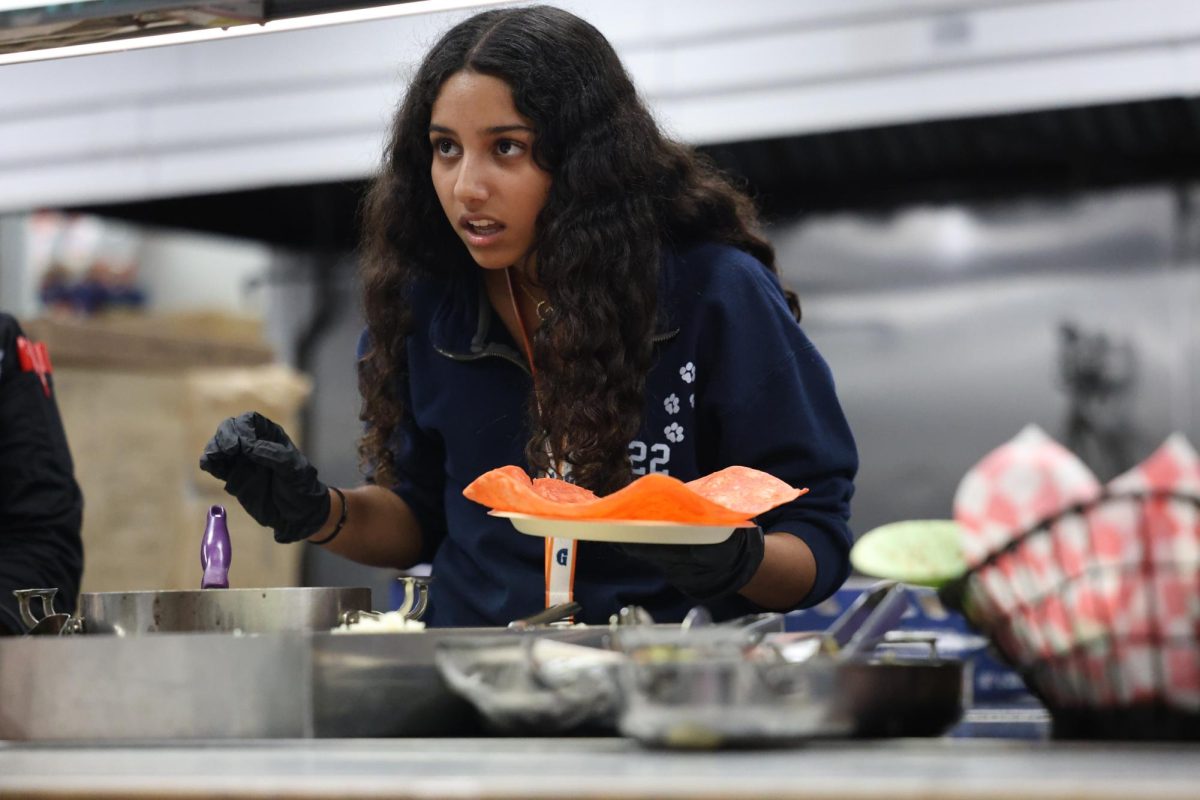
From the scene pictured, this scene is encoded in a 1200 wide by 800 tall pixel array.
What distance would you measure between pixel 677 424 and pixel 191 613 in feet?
1.99

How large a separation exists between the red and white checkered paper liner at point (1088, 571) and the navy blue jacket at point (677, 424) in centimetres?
64

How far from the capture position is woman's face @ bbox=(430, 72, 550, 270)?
5.19 feet

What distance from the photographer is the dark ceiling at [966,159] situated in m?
4.32

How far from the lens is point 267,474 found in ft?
4.99

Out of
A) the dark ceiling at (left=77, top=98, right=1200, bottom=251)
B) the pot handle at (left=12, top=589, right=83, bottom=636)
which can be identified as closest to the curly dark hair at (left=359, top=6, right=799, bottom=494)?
the pot handle at (left=12, top=589, right=83, bottom=636)

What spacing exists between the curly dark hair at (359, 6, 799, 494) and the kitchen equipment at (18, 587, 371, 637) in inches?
16.1

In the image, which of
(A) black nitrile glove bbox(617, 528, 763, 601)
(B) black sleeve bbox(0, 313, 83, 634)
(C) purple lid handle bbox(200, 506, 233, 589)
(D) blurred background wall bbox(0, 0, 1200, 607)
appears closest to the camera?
(A) black nitrile glove bbox(617, 528, 763, 601)

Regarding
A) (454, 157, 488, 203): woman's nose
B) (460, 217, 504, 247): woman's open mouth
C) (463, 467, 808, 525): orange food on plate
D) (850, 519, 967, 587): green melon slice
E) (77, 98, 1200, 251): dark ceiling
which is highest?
(77, 98, 1200, 251): dark ceiling

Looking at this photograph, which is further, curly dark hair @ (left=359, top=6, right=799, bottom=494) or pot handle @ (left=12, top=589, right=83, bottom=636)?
curly dark hair @ (left=359, top=6, right=799, bottom=494)

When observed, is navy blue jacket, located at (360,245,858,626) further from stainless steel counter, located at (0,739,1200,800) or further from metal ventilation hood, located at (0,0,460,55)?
stainless steel counter, located at (0,739,1200,800)

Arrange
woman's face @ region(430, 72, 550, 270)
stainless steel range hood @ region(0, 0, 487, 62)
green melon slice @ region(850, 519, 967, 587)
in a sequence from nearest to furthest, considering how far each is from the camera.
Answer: green melon slice @ region(850, 519, 967, 587)
stainless steel range hood @ region(0, 0, 487, 62)
woman's face @ region(430, 72, 550, 270)

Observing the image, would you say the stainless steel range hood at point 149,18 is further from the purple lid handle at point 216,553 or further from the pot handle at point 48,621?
the pot handle at point 48,621

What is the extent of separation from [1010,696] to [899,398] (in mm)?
2910

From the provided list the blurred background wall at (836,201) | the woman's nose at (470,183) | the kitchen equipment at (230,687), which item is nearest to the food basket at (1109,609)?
the kitchen equipment at (230,687)
